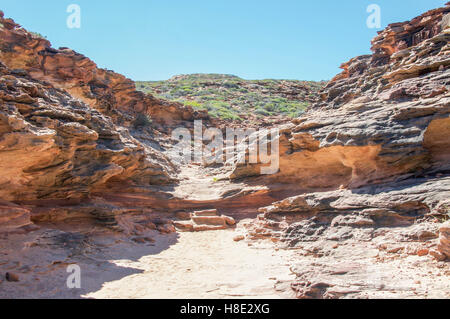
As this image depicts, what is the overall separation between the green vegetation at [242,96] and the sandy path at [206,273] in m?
17.6

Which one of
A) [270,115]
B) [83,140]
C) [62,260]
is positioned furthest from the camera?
[270,115]

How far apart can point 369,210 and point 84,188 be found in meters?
7.08

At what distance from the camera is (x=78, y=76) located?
1558 centimetres

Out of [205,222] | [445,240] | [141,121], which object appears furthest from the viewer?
[141,121]

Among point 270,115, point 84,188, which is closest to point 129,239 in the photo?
point 84,188

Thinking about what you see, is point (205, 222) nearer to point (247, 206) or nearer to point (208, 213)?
point (208, 213)

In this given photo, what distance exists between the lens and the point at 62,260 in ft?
21.1

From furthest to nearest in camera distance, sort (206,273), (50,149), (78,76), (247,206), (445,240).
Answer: (78,76), (247,206), (50,149), (206,273), (445,240)

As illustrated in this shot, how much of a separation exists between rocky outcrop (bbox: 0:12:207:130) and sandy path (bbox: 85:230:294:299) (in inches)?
367

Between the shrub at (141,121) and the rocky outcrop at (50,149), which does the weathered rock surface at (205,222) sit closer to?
the rocky outcrop at (50,149)

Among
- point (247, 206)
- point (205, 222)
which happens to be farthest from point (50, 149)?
point (247, 206)

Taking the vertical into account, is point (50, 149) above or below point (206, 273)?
above

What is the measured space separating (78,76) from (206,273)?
12.8 meters

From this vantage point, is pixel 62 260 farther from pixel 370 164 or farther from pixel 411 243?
pixel 370 164
